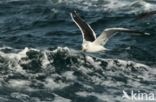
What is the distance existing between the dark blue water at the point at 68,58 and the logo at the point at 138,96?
180 mm

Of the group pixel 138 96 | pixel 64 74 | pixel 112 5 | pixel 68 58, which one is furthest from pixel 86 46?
pixel 112 5

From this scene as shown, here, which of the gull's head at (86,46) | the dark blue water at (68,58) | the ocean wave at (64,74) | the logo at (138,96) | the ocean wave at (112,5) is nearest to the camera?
the logo at (138,96)

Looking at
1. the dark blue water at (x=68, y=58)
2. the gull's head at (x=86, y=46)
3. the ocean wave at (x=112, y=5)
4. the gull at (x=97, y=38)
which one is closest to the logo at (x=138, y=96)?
the dark blue water at (x=68, y=58)

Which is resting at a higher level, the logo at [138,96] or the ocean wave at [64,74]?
the ocean wave at [64,74]

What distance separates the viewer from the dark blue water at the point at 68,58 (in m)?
17.2

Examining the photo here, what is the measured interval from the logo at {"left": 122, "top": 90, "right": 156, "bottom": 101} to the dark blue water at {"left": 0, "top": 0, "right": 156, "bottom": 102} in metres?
0.18

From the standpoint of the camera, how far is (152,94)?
A: 17094mm

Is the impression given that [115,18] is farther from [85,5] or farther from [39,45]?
[39,45]

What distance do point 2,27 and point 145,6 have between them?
7671 millimetres

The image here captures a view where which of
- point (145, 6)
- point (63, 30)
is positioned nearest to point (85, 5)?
point (145, 6)

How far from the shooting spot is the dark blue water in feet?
56.3

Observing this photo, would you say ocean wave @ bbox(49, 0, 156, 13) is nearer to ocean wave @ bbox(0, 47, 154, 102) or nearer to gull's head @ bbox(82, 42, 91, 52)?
ocean wave @ bbox(0, 47, 154, 102)

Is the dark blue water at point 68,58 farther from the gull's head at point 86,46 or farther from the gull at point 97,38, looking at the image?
the gull at point 97,38

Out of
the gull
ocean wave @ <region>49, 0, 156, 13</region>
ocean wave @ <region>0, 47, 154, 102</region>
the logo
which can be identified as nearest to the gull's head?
the gull
